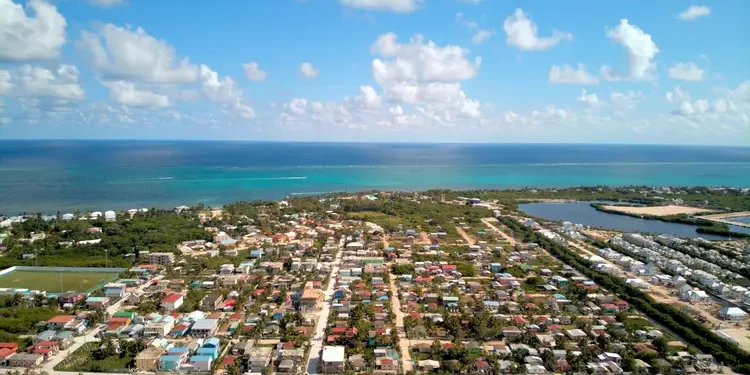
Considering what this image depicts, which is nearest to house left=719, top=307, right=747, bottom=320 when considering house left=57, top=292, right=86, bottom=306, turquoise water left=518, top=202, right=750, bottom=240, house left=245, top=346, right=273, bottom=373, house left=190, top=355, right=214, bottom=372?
turquoise water left=518, top=202, right=750, bottom=240

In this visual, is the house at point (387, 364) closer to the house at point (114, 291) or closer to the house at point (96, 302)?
the house at point (96, 302)

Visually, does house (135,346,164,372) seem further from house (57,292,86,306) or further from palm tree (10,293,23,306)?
palm tree (10,293,23,306)

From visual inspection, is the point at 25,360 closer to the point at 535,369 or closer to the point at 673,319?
the point at 535,369

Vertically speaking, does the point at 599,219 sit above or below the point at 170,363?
above

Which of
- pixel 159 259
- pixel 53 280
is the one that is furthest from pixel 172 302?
pixel 53 280

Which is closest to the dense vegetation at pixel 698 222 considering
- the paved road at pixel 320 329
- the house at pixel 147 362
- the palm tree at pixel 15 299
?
the paved road at pixel 320 329

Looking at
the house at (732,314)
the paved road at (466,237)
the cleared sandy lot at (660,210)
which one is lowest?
the house at (732,314)
